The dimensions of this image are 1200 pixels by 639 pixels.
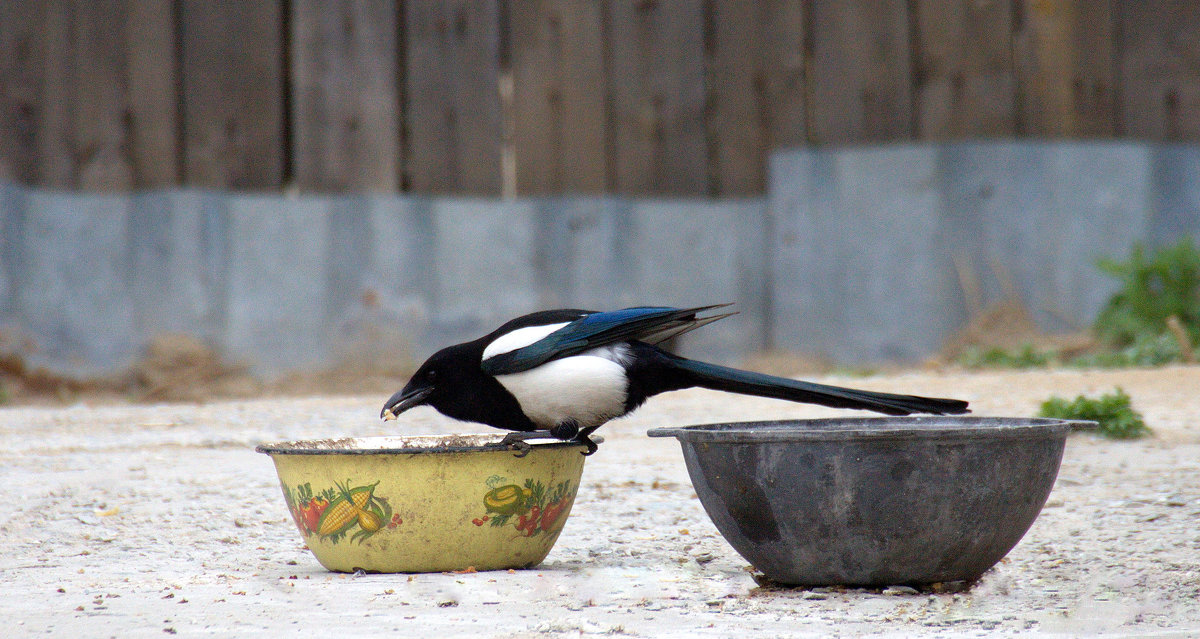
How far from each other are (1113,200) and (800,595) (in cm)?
526

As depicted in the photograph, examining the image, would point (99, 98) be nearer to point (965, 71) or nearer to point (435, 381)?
point (435, 381)

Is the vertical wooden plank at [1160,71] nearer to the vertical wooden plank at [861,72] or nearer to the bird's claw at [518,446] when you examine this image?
the vertical wooden plank at [861,72]

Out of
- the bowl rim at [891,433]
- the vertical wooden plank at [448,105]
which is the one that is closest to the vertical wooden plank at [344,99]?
the vertical wooden plank at [448,105]

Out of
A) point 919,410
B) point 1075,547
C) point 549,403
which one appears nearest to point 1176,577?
point 1075,547

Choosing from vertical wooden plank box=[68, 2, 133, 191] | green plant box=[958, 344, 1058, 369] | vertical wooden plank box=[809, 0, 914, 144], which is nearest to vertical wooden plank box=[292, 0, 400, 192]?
vertical wooden plank box=[68, 2, 133, 191]

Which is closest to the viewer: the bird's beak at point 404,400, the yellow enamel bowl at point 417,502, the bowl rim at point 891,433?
the bowl rim at point 891,433

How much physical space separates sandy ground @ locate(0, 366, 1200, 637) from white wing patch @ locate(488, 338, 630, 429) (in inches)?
14.3

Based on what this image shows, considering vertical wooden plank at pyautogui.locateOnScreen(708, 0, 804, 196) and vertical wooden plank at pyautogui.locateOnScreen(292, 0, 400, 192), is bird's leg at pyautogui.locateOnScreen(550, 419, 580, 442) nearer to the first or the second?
vertical wooden plank at pyautogui.locateOnScreen(292, 0, 400, 192)

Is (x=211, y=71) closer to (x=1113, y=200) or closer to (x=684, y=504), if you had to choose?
(x=684, y=504)

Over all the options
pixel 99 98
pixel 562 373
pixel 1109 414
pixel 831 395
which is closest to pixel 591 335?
pixel 562 373

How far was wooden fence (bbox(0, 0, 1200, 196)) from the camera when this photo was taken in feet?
22.5

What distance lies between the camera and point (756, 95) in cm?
732

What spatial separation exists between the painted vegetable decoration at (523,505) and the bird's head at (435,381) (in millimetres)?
370

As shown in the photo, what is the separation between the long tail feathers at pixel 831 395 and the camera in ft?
8.57
